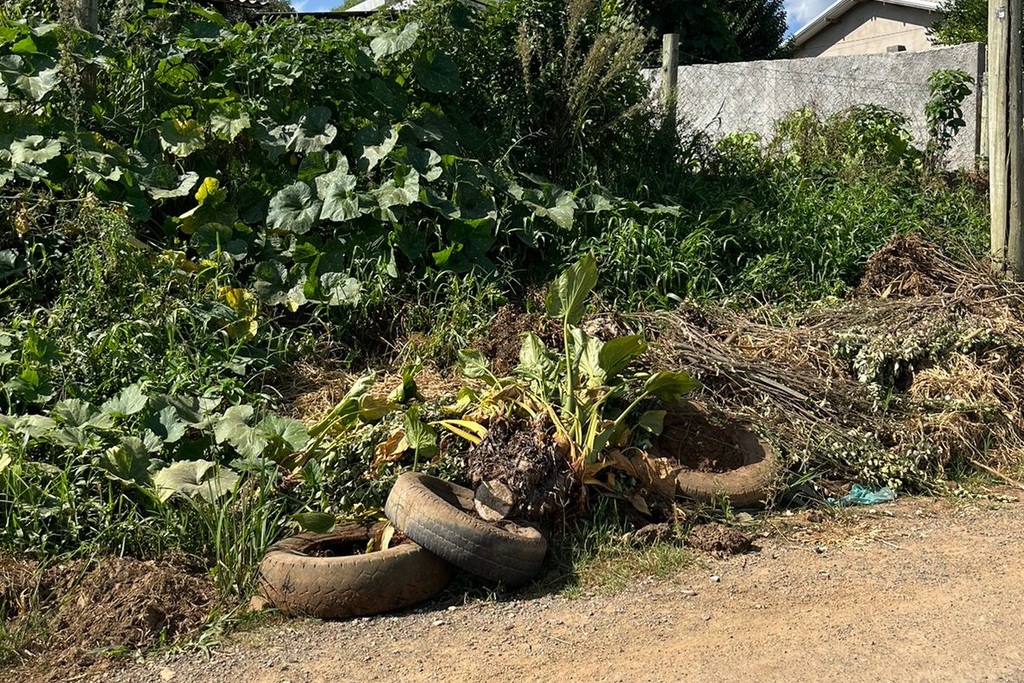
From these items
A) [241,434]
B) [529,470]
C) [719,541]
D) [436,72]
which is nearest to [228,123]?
[436,72]

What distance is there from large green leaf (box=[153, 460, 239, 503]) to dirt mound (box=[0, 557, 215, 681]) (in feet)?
0.99

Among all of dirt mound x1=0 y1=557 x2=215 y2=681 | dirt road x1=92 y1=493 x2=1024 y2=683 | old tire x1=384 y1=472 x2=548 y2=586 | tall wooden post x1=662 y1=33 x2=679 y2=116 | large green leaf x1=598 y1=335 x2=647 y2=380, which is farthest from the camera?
tall wooden post x1=662 y1=33 x2=679 y2=116

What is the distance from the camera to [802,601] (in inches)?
153

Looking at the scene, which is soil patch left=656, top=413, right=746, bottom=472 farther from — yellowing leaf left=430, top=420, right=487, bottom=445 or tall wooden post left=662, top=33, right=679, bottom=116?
tall wooden post left=662, top=33, right=679, bottom=116

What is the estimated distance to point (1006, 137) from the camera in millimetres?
6844

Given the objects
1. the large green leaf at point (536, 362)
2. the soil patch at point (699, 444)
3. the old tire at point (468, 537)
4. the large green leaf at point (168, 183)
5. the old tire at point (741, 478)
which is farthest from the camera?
the large green leaf at point (168, 183)

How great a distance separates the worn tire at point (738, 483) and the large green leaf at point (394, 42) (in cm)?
362

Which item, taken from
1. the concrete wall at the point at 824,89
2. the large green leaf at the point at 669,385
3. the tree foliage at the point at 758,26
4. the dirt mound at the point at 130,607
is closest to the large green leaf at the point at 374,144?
the large green leaf at the point at 669,385

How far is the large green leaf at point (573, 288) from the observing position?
5090 mm

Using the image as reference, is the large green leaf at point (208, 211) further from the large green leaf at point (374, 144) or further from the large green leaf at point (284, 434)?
the large green leaf at point (284, 434)

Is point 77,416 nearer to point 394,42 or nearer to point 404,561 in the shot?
point 404,561

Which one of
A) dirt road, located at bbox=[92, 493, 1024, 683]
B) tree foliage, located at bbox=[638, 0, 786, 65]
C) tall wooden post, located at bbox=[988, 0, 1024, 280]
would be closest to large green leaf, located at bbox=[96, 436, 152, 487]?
dirt road, located at bbox=[92, 493, 1024, 683]

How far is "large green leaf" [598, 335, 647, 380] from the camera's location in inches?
192

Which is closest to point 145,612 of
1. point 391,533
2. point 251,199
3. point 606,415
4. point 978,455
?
point 391,533
